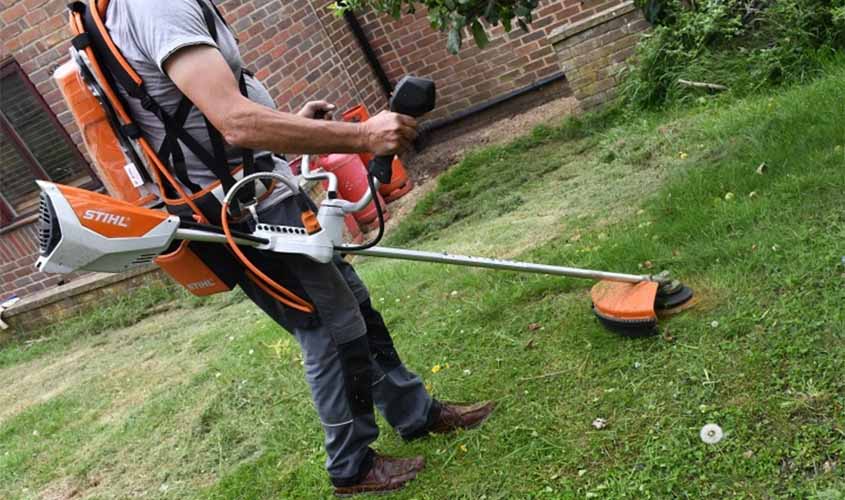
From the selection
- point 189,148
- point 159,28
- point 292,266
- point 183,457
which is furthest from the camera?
point 183,457

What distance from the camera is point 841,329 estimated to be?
279 centimetres

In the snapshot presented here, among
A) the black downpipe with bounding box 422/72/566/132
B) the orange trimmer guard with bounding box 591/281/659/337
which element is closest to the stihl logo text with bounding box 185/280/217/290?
the orange trimmer guard with bounding box 591/281/659/337

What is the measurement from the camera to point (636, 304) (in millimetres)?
3217

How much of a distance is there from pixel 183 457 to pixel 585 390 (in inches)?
88.4

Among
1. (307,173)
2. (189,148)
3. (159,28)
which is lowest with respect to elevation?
(307,173)

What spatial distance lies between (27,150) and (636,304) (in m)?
8.10

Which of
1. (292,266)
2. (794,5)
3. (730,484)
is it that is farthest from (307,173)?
(794,5)

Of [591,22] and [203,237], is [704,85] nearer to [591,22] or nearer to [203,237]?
[591,22]

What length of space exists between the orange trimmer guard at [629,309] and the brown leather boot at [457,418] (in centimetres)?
65

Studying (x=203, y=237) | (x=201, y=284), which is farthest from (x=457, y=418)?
(x=203, y=237)

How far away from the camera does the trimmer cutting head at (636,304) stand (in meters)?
3.20

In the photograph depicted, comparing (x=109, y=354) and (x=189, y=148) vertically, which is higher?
(x=189, y=148)

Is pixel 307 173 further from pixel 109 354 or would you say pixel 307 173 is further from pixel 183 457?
pixel 109 354

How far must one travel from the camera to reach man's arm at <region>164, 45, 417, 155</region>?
7.52 ft
